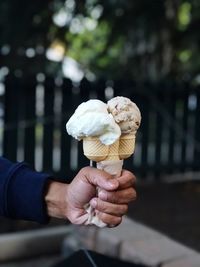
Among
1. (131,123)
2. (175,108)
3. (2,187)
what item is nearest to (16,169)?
(2,187)

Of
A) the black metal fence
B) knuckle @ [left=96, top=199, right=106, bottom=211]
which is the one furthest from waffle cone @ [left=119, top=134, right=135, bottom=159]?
the black metal fence

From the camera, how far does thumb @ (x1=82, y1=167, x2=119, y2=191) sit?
130 cm

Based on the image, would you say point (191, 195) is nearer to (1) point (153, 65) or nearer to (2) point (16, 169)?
(1) point (153, 65)

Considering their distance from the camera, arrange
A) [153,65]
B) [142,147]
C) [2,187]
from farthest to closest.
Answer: [153,65], [142,147], [2,187]

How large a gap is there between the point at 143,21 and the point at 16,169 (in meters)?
4.40

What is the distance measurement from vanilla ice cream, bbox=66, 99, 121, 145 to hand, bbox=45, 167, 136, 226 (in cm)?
10

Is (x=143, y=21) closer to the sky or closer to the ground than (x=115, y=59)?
closer to the sky

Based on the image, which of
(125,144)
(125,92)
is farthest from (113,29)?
(125,144)

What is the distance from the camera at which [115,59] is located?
788 cm

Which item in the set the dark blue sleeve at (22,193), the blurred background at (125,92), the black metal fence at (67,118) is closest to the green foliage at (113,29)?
A: the blurred background at (125,92)

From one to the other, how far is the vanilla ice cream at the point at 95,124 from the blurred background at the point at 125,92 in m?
2.54

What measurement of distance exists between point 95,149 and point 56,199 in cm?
36

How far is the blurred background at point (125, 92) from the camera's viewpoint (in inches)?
193

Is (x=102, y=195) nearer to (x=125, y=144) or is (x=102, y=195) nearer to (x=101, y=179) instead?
(x=101, y=179)
